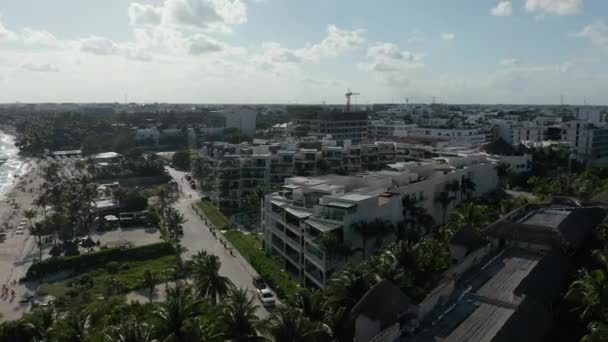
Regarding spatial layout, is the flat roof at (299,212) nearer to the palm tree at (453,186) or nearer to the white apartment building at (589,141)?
the palm tree at (453,186)

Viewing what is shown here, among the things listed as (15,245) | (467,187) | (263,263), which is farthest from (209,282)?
(15,245)

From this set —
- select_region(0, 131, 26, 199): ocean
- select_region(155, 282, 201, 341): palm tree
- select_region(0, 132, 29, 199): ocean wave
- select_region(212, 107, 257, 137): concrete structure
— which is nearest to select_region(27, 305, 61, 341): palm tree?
select_region(155, 282, 201, 341): palm tree

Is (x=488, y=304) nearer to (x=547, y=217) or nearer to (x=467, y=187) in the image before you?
(x=547, y=217)

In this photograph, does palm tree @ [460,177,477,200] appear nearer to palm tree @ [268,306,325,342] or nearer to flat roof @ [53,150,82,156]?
palm tree @ [268,306,325,342]

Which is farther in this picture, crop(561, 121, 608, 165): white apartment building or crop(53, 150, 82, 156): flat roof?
crop(53, 150, 82, 156): flat roof

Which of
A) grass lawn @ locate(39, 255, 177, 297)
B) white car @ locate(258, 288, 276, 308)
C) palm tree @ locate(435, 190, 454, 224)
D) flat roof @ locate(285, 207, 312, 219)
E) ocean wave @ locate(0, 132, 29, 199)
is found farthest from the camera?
ocean wave @ locate(0, 132, 29, 199)

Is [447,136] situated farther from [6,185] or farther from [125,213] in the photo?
[6,185]
